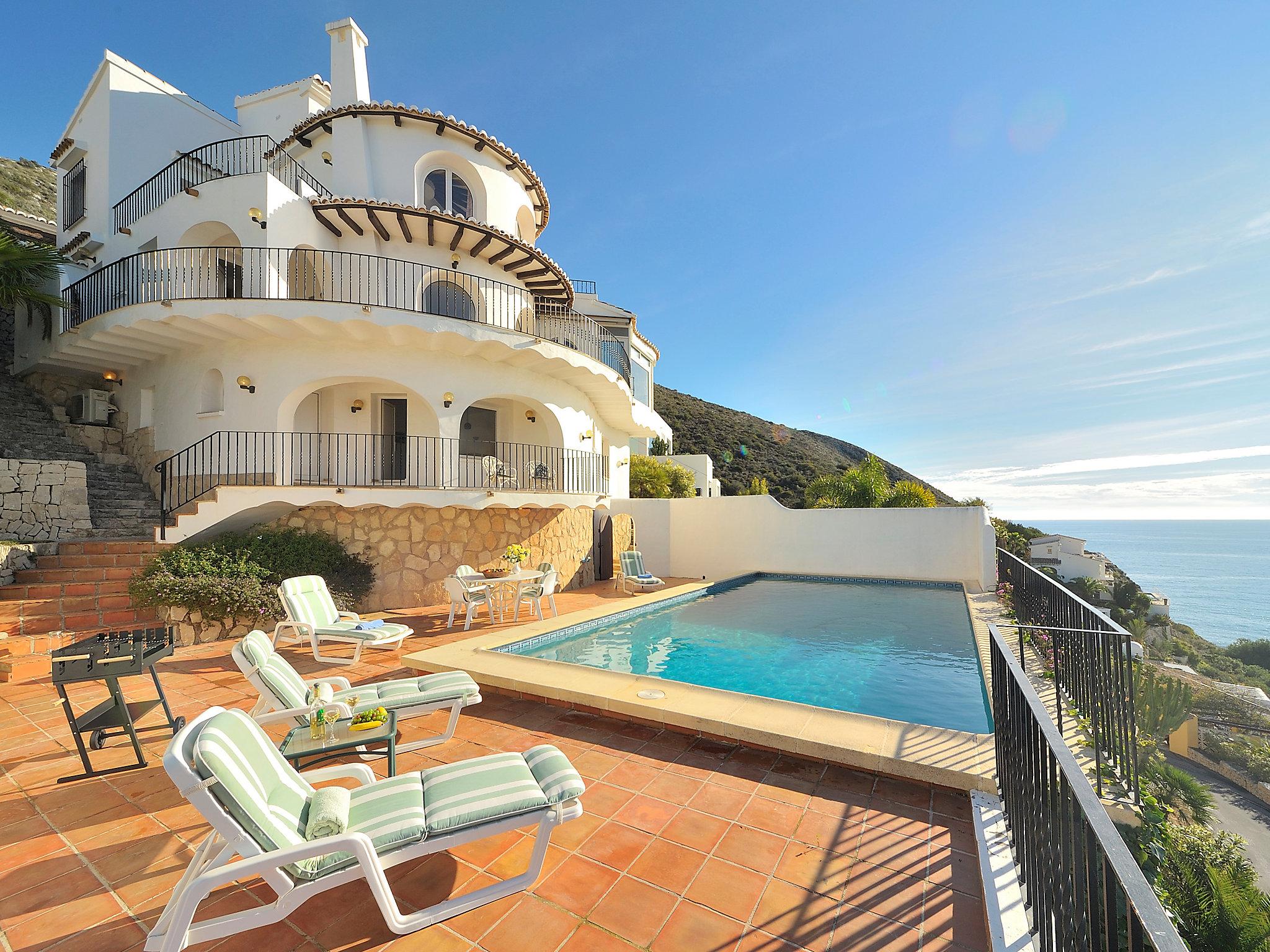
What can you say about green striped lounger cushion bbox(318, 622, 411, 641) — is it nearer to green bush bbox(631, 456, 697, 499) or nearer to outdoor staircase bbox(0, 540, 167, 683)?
outdoor staircase bbox(0, 540, 167, 683)

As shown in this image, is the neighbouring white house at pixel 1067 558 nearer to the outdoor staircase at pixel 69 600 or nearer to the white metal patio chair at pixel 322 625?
the white metal patio chair at pixel 322 625

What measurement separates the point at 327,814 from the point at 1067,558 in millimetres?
32069

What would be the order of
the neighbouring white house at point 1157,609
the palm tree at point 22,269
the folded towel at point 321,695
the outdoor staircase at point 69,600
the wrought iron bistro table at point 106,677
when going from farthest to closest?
the neighbouring white house at point 1157,609, the palm tree at point 22,269, the outdoor staircase at point 69,600, the wrought iron bistro table at point 106,677, the folded towel at point 321,695

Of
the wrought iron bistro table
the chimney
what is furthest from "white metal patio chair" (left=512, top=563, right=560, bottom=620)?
the chimney

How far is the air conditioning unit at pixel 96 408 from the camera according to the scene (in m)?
12.1

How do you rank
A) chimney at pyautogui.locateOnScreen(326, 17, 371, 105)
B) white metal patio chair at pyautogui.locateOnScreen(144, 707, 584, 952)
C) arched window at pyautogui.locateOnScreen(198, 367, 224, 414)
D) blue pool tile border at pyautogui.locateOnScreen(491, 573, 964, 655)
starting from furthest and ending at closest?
chimney at pyautogui.locateOnScreen(326, 17, 371, 105), arched window at pyautogui.locateOnScreen(198, 367, 224, 414), blue pool tile border at pyautogui.locateOnScreen(491, 573, 964, 655), white metal patio chair at pyautogui.locateOnScreen(144, 707, 584, 952)

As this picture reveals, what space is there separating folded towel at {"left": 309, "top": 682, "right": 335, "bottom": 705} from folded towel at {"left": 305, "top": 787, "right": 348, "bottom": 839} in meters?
1.19

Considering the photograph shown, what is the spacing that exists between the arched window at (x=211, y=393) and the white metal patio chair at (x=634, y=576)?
8728 mm

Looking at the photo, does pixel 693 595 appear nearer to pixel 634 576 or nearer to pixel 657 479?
pixel 634 576

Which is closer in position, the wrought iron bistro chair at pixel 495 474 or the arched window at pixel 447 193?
the wrought iron bistro chair at pixel 495 474

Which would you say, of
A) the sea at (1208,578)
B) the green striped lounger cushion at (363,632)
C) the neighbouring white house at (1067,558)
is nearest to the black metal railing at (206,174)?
the green striped lounger cushion at (363,632)

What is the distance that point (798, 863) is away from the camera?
2.76 m

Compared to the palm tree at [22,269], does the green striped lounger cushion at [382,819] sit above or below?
below

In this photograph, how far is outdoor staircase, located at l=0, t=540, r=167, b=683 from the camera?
6.88 meters
